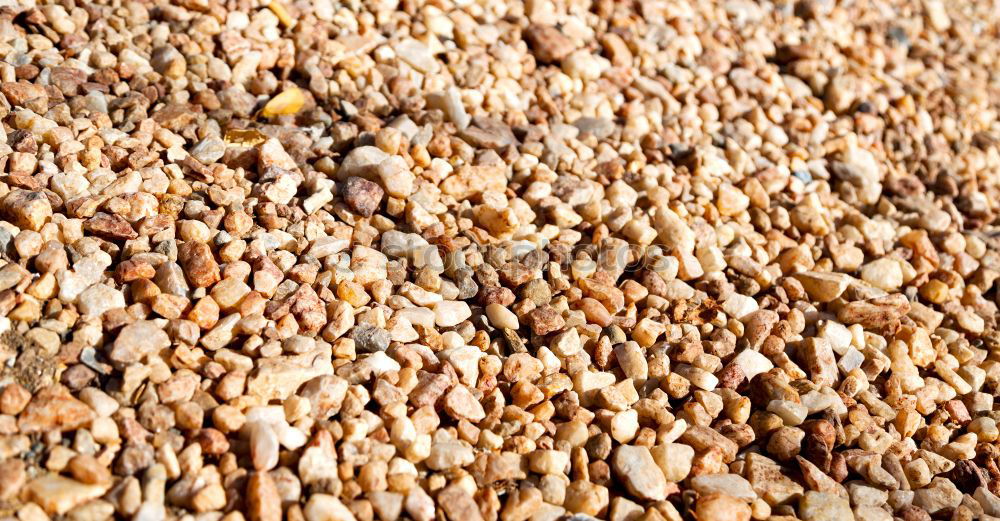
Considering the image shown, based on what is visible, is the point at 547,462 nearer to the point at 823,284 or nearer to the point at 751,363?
the point at 751,363

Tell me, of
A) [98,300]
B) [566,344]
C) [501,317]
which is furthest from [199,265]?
[566,344]

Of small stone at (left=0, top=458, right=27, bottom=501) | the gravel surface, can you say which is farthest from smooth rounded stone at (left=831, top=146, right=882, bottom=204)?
small stone at (left=0, top=458, right=27, bottom=501)

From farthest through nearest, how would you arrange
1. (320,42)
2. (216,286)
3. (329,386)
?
(320,42)
(216,286)
(329,386)

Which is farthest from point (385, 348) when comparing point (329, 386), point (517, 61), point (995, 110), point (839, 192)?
point (995, 110)

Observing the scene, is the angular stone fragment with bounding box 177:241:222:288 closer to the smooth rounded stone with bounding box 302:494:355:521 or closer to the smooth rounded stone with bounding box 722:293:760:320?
the smooth rounded stone with bounding box 302:494:355:521

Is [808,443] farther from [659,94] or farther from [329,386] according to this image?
[659,94]
